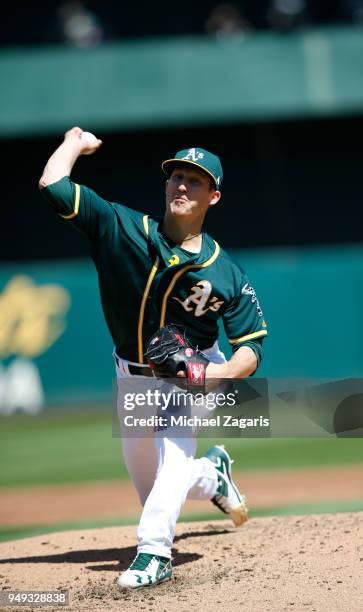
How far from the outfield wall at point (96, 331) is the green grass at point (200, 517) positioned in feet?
21.6

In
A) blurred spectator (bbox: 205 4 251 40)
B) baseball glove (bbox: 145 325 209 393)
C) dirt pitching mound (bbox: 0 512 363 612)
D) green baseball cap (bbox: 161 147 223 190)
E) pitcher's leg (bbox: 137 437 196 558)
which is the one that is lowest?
dirt pitching mound (bbox: 0 512 363 612)

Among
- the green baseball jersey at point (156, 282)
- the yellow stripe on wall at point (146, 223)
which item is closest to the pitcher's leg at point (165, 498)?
the green baseball jersey at point (156, 282)

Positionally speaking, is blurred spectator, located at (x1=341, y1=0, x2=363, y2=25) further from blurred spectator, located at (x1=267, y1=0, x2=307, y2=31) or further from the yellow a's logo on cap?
the yellow a's logo on cap

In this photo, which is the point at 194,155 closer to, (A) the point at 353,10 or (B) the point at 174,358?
(B) the point at 174,358

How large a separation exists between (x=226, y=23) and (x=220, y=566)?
1419cm

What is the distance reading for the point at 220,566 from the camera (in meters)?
4.97

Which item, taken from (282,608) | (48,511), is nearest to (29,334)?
(48,511)

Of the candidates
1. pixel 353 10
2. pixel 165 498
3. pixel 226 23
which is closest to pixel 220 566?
pixel 165 498

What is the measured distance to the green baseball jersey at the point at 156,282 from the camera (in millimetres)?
4781

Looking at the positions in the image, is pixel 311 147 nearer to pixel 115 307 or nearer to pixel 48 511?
pixel 48 511

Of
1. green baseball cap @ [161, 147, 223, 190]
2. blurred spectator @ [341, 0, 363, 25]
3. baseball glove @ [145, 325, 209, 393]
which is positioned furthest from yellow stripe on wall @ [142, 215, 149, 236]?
blurred spectator @ [341, 0, 363, 25]

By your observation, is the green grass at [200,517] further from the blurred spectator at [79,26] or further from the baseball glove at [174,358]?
the blurred spectator at [79,26]

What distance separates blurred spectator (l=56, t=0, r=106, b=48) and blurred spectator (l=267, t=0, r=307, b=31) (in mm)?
3190

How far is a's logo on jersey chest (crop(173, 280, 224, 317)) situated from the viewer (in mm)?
4770
